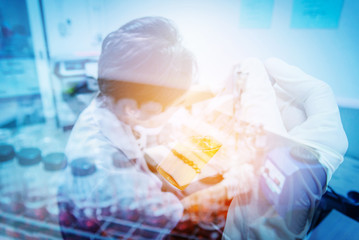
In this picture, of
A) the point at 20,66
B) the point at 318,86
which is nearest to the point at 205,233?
the point at 318,86

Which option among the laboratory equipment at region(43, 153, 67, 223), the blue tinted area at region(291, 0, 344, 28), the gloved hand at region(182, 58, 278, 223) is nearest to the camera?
the blue tinted area at region(291, 0, 344, 28)

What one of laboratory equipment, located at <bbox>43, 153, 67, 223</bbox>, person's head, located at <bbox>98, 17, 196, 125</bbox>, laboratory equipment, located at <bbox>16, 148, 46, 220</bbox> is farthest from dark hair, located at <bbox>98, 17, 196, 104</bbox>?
laboratory equipment, located at <bbox>16, 148, 46, 220</bbox>

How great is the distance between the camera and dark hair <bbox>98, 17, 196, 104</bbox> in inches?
23.4

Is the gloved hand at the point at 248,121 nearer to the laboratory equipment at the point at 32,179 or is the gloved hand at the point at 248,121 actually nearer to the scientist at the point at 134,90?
the scientist at the point at 134,90

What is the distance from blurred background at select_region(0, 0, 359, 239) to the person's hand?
18mm

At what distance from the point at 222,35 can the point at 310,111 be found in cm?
35

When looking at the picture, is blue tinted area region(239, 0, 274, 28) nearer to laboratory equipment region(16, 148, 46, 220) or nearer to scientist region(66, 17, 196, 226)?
scientist region(66, 17, 196, 226)

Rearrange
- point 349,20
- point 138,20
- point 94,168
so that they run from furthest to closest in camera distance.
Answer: point 94,168, point 138,20, point 349,20

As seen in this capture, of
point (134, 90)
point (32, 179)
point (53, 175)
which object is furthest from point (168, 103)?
point (32, 179)

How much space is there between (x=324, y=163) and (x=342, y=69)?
0.72 ft

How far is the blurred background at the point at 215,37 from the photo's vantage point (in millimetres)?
424

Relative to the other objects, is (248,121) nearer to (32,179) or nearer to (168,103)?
(168,103)

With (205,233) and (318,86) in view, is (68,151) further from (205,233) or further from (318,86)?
(318,86)

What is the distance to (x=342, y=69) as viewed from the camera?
1.42ft
